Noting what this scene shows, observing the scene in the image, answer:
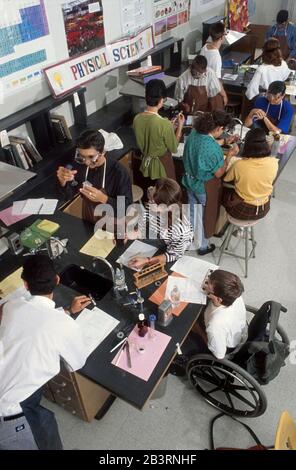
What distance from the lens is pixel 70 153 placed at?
351cm

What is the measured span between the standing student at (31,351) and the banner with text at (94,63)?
214cm

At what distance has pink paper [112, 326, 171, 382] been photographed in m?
1.88

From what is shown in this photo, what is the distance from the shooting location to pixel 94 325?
82.4 inches

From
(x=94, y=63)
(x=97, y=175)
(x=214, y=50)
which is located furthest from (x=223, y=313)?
(x=214, y=50)

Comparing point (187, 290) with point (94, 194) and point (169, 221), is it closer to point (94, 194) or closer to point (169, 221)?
point (169, 221)

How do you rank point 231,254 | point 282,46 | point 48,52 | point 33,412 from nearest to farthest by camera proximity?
point 33,412 < point 48,52 < point 231,254 < point 282,46

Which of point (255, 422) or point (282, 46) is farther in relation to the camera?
point (282, 46)

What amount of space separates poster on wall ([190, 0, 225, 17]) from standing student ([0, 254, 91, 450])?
5.00 m

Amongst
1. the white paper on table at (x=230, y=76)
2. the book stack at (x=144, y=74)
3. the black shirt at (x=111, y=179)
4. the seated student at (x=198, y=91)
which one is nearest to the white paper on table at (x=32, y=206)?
the black shirt at (x=111, y=179)

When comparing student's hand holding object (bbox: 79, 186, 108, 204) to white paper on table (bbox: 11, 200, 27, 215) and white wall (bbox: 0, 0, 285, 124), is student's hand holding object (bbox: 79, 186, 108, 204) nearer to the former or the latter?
white paper on table (bbox: 11, 200, 27, 215)

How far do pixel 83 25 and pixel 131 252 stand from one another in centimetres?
239
